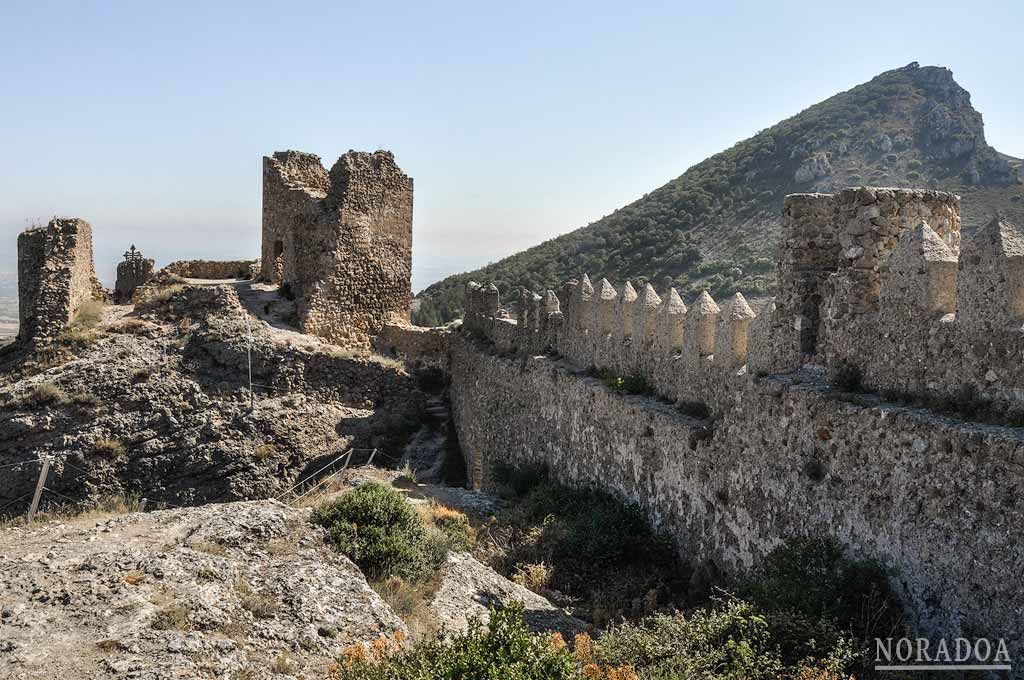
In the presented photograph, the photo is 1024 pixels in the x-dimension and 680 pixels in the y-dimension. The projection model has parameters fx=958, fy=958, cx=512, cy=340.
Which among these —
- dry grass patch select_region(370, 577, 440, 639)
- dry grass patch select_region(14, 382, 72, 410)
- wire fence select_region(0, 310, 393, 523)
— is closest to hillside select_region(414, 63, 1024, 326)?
wire fence select_region(0, 310, 393, 523)

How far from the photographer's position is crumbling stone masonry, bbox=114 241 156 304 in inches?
893

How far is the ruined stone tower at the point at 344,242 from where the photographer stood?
766 inches

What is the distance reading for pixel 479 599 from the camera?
28.9 feet

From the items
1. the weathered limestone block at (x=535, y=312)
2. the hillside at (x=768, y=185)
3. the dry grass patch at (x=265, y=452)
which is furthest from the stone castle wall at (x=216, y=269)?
the hillside at (x=768, y=185)

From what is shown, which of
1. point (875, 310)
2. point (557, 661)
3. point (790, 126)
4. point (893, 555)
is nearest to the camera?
point (557, 661)

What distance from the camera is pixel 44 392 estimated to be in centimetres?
1625

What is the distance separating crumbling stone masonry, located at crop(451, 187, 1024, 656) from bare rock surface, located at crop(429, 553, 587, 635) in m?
1.60

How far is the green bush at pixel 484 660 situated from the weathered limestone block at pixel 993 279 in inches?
132

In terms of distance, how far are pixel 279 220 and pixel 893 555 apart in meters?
16.5

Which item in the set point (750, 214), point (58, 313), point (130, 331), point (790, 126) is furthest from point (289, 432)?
point (790, 126)

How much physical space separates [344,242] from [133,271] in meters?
6.59

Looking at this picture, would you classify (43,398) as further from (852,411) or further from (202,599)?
(852,411)

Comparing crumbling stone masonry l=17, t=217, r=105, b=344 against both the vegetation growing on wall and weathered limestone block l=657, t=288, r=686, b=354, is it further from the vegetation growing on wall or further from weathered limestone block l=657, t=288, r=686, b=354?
the vegetation growing on wall

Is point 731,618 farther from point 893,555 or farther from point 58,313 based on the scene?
point 58,313
